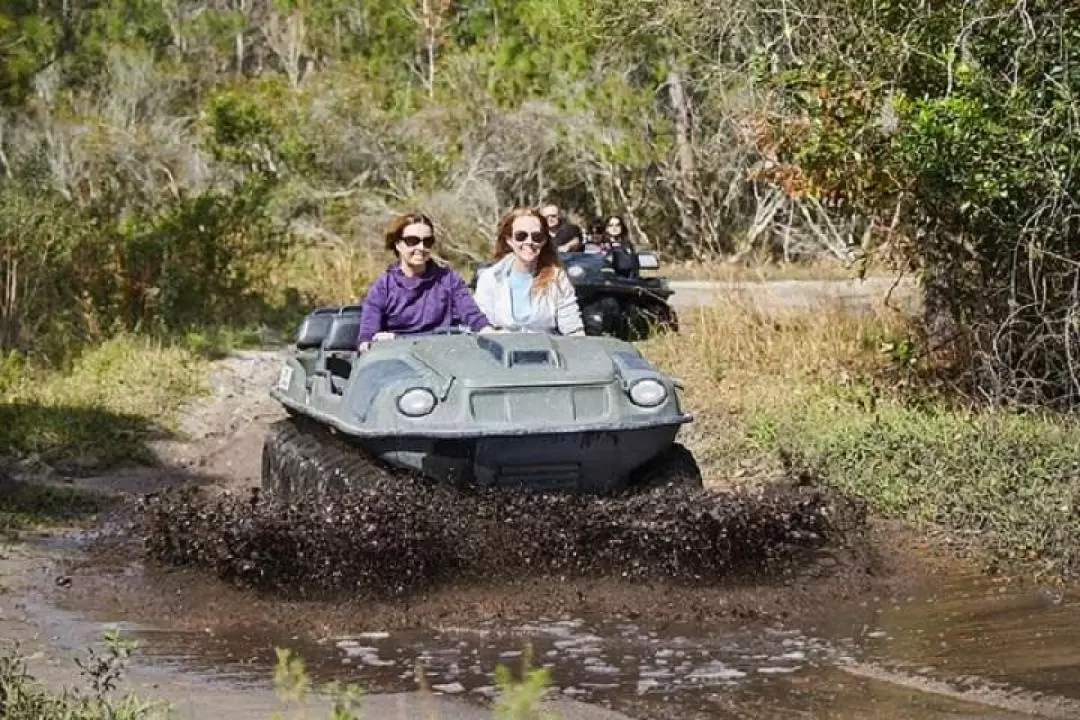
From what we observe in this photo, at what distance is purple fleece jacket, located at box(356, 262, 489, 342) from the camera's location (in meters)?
9.70

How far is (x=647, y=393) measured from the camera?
8609 mm

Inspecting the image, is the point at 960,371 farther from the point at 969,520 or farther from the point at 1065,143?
the point at 969,520

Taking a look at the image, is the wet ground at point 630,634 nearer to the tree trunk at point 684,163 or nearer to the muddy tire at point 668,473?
the muddy tire at point 668,473

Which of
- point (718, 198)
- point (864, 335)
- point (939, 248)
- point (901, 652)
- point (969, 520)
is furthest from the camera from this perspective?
point (718, 198)

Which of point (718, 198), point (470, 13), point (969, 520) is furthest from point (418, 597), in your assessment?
point (470, 13)

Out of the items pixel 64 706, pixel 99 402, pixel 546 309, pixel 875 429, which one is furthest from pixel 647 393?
pixel 99 402

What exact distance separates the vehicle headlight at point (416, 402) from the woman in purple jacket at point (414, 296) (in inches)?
47.3

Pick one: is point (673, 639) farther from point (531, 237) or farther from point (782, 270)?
point (782, 270)

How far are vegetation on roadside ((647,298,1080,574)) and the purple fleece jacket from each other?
2.20 meters

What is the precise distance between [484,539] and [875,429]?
11.0 feet

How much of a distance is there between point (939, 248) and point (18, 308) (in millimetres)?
7193

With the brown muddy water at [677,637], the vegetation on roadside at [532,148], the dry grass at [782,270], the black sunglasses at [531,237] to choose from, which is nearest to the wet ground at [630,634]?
the brown muddy water at [677,637]

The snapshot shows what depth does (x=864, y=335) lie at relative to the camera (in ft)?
46.8

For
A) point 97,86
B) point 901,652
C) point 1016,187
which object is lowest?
point 901,652
